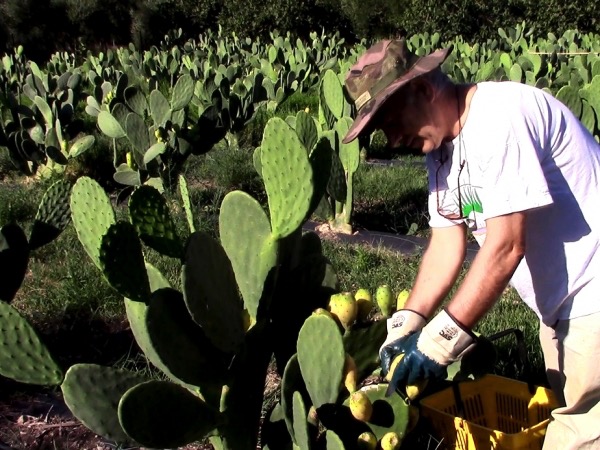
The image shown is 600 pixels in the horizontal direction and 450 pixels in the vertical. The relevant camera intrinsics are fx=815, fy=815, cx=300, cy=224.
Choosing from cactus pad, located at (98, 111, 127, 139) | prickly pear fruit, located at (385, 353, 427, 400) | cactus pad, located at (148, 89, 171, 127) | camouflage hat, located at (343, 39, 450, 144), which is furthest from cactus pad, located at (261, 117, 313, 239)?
cactus pad, located at (148, 89, 171, 127)

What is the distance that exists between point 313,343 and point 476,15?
76.9 feet

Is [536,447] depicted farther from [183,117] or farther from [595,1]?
[595,1]

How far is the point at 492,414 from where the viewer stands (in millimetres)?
2314

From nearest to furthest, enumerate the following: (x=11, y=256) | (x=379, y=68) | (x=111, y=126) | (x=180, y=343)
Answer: (x=379, y=68) < (x=180, y=343) < (x=11, y=256) < (x=111, y=126)

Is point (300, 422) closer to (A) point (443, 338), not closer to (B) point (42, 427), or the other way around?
(A) point (443, 338)

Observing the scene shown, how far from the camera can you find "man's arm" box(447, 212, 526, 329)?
1.68 m

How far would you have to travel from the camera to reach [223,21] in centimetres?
2547

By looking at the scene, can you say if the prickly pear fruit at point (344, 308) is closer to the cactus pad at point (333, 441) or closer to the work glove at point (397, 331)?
the work glove at point (397, 331)

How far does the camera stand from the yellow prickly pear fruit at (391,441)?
166 cm

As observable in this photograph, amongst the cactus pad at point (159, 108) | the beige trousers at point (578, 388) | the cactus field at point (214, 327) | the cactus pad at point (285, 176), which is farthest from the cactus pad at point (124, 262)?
the cactus pad at point (159, 108)

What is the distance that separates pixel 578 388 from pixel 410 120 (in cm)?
78

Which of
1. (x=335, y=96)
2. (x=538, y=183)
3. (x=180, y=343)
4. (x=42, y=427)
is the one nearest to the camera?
(x=538, y=183)

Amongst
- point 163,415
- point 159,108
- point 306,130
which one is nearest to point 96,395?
point 163,415

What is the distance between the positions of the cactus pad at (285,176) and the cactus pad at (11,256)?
0.97m
